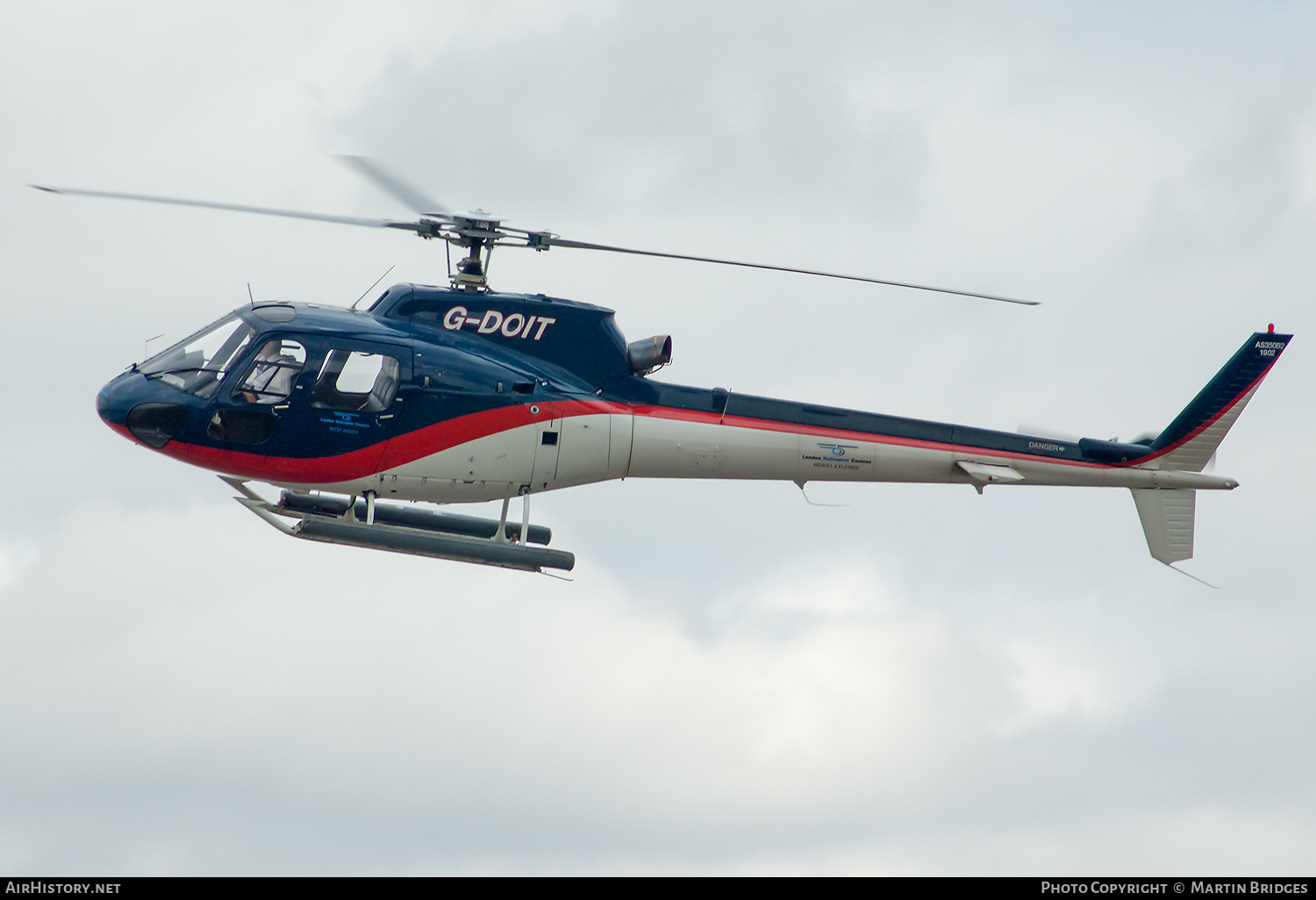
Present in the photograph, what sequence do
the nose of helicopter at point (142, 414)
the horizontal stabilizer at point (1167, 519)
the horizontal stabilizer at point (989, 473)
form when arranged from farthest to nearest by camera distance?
the horizontal stabilizer at point (1167, 519) → the horizontal stabilizer at point (989, 473) → the nose of helicopter at point (142, 414)

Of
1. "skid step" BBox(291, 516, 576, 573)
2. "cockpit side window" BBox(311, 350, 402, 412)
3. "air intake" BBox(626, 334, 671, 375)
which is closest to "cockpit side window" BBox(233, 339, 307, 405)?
"cockpit side window" BBox(311, 350, 402, 412)

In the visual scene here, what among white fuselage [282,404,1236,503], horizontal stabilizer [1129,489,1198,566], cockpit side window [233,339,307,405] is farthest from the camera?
horizontal stabilizer [1129,489,1198,566]

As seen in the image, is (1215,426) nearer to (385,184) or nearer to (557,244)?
(557,244)

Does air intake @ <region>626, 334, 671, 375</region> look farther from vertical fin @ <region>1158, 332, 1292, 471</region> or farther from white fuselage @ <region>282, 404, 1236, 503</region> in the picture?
vertical fin @ <region>1158, 332, 1292, 471</region>

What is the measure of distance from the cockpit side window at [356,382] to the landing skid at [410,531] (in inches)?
63.6

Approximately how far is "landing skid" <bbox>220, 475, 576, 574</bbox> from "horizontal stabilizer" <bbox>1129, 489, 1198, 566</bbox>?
1039cm

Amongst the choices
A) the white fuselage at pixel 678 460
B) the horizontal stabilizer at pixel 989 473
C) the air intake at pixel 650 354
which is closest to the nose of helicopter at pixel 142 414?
the white fuselage at pixel 678 460

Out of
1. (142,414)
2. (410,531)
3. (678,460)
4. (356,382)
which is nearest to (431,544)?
(410,531)

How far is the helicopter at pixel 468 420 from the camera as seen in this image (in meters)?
23.3

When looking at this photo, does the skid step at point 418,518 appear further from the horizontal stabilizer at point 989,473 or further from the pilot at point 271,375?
the horizontal stabilizer at point 989,473

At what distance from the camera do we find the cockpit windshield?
2323 cm

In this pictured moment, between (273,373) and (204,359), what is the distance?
1.05 meters

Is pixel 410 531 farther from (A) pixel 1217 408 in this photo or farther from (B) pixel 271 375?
(A) pixel 1217 408

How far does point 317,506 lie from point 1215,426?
15.3 meters
